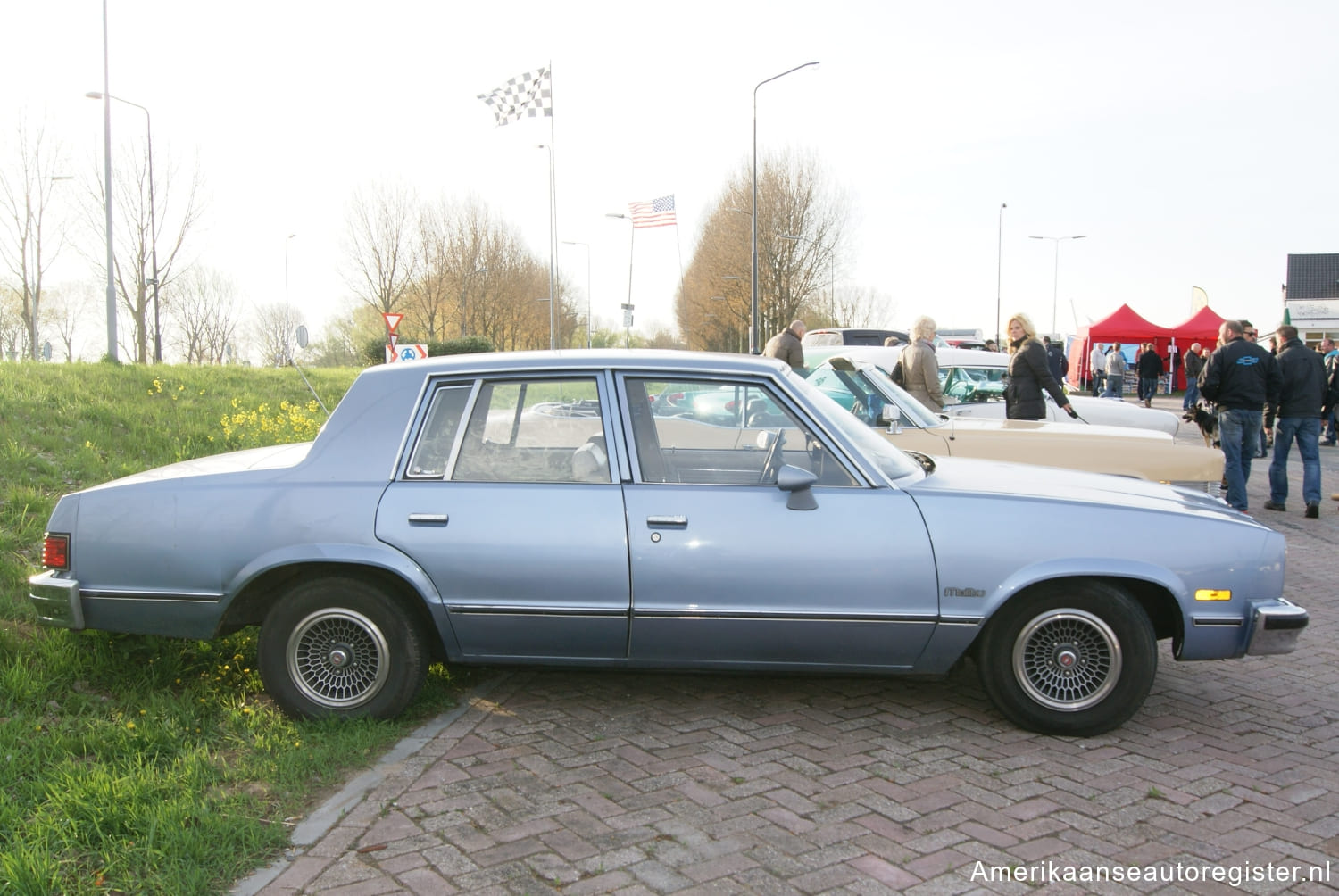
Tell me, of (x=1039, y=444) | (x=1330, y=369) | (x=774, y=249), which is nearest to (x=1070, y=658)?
→ (x=1039, y=444)

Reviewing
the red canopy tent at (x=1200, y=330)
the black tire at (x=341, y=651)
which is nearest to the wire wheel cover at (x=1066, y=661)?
the black tire at (x=341, y=651)

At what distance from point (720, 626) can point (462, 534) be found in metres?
1.11

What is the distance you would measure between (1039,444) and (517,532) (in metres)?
4.65

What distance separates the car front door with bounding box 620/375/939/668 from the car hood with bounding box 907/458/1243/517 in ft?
1.05

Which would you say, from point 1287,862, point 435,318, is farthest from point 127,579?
point 435,318

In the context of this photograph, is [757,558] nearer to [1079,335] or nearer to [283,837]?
[283,837]

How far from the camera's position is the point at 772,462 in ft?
14.0

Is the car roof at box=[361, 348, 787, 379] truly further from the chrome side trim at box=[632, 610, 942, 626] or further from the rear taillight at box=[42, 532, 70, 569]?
the rear taillight at box=[42, 532, 70, 569]

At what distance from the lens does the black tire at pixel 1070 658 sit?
3.99m

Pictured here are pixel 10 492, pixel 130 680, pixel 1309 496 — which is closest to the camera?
pixel 130 680

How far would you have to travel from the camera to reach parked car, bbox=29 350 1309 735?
397cm

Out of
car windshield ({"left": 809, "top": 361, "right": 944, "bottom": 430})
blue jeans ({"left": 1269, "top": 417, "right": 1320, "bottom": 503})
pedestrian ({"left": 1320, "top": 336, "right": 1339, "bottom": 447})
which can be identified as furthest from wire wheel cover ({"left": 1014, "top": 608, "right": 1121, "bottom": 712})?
pedestrian ({"left": 1320, "top": 336, "right": 1339, "bottom": 447})

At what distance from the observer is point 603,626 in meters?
4.04

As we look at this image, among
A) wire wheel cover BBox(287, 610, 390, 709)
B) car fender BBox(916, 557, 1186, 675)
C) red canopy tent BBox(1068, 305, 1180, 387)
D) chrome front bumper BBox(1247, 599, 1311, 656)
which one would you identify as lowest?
wire wheel cover BBox(287, 610, 390, 709)
